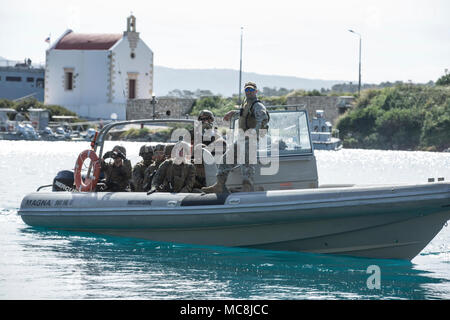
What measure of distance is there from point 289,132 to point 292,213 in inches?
56.5

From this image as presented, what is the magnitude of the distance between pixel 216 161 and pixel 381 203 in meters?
2.49

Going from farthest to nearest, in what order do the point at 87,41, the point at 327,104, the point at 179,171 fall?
the point at 87,41 < the point at 327,104 < the point at 179,171

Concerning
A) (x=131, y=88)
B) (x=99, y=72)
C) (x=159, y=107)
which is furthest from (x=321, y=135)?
(x=99, y=72)

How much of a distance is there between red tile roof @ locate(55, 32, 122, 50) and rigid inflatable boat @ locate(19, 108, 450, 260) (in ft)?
201

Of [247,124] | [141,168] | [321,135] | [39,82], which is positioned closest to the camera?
[247,124]

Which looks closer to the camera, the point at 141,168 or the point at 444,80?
the point at 141,168

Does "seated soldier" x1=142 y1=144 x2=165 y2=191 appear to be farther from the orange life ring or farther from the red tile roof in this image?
the red tile roof

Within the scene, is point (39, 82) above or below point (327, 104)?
above

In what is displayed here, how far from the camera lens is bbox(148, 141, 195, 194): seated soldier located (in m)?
12.3

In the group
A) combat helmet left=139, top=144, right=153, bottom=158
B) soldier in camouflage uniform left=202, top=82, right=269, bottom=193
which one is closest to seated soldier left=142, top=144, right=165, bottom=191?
combat helmet left=139, top=144, right=153, bottom=158

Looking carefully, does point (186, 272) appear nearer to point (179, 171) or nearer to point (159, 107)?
point (179, 171)

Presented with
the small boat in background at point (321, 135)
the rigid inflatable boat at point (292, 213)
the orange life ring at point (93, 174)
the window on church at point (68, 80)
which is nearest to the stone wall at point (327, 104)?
the small boat in background at point (321, 135)

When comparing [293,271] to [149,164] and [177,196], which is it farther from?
[149,164]

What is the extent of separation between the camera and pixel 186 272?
1116 centimetres
